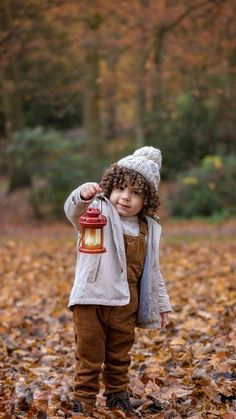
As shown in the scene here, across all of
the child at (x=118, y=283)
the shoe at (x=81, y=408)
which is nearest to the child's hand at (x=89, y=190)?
the child at (x=118, y=283)

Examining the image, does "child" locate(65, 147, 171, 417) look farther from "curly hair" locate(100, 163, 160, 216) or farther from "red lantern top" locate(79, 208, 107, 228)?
"red lantern top" locate(79, 208, 107, 228)

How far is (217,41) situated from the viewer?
17953mm

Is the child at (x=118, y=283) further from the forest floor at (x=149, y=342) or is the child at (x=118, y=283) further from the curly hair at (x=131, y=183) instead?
the forest floor at (x=149, y=342)

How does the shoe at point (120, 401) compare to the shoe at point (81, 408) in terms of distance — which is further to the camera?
the shoe at point (120, 401)

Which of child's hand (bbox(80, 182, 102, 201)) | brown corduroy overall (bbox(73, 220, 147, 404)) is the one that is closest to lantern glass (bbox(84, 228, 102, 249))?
→ child's hand (bbox(80, 182, 102, 201))

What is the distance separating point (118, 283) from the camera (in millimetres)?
4008

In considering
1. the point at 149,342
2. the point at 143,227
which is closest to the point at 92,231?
the point at 143,227

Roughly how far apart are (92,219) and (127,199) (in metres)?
0.41

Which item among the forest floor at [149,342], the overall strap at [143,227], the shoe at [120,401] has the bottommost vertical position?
the forest floor at [149,342]

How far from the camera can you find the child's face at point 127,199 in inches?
162

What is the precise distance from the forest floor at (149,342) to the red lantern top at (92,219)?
1192mm

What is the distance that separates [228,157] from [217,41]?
442 cm

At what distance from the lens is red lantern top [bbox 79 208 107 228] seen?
3.76m

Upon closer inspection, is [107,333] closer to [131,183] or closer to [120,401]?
[120,401]
